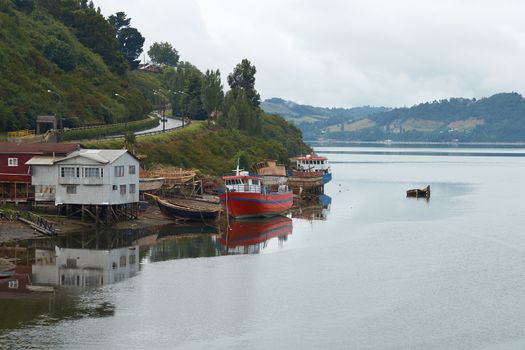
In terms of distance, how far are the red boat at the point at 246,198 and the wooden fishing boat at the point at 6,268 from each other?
42048 millimetres

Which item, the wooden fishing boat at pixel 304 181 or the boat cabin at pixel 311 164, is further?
the boat cabin at pixel 311 164

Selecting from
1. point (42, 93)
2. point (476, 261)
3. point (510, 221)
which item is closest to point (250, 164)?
point (42, 93)

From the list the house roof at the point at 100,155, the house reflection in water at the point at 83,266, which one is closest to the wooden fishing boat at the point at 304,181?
the house roof at the point at 100,155

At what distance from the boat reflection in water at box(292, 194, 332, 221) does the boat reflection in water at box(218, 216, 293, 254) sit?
186 inches

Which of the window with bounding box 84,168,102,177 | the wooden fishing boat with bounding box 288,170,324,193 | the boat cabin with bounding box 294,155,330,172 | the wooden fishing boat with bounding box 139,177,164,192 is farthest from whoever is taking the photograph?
the boat cabin with bounding box 294,155,330,172

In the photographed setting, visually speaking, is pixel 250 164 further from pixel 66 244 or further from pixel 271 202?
pixel 66 244

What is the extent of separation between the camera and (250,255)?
307ft

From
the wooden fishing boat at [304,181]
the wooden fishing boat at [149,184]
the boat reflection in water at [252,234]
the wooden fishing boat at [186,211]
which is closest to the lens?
the boat reflection in water at [252,234]

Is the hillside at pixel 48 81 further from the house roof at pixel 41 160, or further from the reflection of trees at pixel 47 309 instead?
the reflection of trees at pixel 47 309

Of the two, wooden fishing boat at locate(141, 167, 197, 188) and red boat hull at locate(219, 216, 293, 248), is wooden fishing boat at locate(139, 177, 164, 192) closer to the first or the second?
wooden fishing boat at locate(141, 167, 197, 188)

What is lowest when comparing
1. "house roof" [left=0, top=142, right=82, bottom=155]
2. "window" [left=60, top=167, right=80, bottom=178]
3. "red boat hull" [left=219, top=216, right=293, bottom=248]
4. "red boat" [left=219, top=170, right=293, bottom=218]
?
"red boat hull" [left=219, top=216, right=293, bottom=248]

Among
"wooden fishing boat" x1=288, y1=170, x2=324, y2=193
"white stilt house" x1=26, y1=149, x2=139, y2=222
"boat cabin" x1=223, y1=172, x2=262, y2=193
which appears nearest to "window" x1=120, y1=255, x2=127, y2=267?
"white stilt house" x1=26, y1=149, x2=139, y2=222

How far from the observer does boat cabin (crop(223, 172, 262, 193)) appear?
119m

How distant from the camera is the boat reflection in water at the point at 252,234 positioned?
98.0 metres
